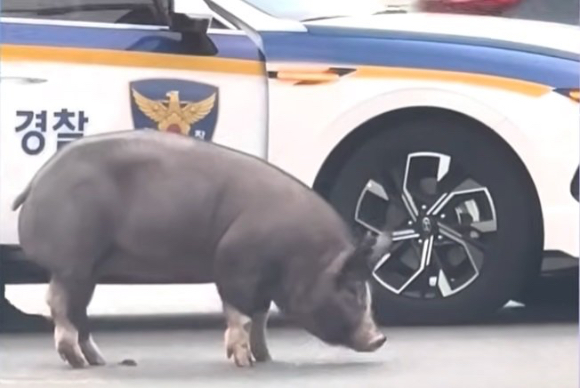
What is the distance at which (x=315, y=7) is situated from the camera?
705cm

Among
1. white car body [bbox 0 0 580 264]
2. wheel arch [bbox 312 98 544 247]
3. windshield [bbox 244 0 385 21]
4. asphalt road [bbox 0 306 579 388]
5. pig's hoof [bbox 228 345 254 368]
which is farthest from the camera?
wheel arch [bbox 312 98 544 247]

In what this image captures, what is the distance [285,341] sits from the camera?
696cm

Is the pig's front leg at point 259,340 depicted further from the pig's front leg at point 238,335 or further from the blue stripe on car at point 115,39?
the blue stripe on car at point 115,39

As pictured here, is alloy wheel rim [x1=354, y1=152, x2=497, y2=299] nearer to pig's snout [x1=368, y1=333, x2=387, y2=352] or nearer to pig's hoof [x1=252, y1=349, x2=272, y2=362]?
pig's snout [x1=368, y1=333, x2=387, y2=352]

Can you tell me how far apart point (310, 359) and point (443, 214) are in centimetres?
79

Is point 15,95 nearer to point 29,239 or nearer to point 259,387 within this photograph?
point 29,239

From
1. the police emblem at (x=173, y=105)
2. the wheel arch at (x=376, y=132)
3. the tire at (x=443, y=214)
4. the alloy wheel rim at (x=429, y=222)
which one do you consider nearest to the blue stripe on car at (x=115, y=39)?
the police emblem at (x=173, y=105)

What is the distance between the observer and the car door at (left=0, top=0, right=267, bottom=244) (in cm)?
686

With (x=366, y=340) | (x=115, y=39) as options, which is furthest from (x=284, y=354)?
(x=115, y=39)

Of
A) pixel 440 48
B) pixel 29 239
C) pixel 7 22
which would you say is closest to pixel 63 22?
pixel 7 22

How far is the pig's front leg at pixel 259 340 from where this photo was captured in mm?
6828

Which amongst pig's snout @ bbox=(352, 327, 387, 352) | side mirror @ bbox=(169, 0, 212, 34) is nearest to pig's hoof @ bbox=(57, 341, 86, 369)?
pig's snout @ bbox=(352, 327, 387, 352)

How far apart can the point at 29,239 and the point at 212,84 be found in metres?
0.83

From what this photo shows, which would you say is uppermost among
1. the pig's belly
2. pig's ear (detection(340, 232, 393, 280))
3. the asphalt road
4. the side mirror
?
the side mirror
